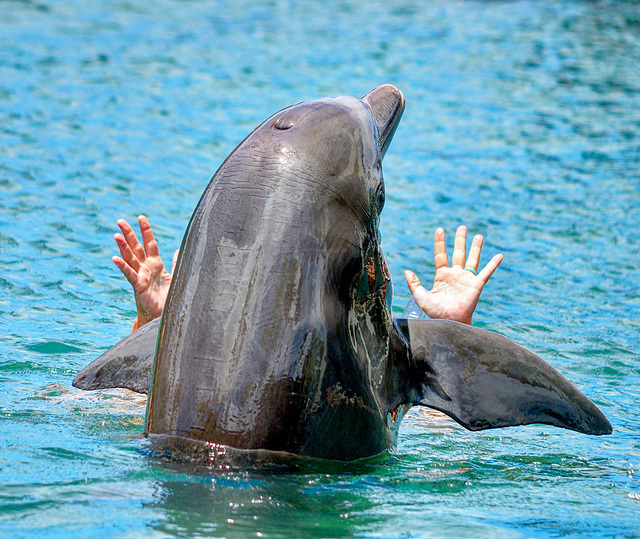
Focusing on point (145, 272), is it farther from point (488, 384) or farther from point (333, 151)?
point (488, 384)

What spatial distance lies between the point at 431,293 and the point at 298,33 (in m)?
19.4

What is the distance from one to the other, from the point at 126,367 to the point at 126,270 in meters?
1.70

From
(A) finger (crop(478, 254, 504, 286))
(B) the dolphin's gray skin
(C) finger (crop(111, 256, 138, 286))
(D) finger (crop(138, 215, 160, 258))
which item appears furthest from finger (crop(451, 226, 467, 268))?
(C) finger (crop(111, 256, 138, 286))

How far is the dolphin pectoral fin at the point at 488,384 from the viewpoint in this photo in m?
4.49

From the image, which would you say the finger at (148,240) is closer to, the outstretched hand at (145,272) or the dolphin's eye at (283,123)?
the outstretched hand at (145,272)

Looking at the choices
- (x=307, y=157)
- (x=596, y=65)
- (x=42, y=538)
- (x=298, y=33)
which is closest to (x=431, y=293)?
(x=307, y=157)

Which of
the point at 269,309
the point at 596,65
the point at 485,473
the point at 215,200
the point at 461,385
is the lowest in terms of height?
the point at 485,473

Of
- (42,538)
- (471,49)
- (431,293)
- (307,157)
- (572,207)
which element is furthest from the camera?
(471,49)

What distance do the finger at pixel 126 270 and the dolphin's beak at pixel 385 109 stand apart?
6.69ft

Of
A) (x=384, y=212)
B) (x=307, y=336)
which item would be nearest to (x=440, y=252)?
(x=307, y=336)

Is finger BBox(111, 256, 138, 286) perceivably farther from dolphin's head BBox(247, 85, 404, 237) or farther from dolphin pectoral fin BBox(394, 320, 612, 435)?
dolphin pectoral fin BBox(394, 320, 612, 435)

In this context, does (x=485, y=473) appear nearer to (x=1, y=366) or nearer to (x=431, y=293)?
(x=431, y=293)

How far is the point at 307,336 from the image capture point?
4070 millimetres

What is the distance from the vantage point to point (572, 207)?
12.9 meters
